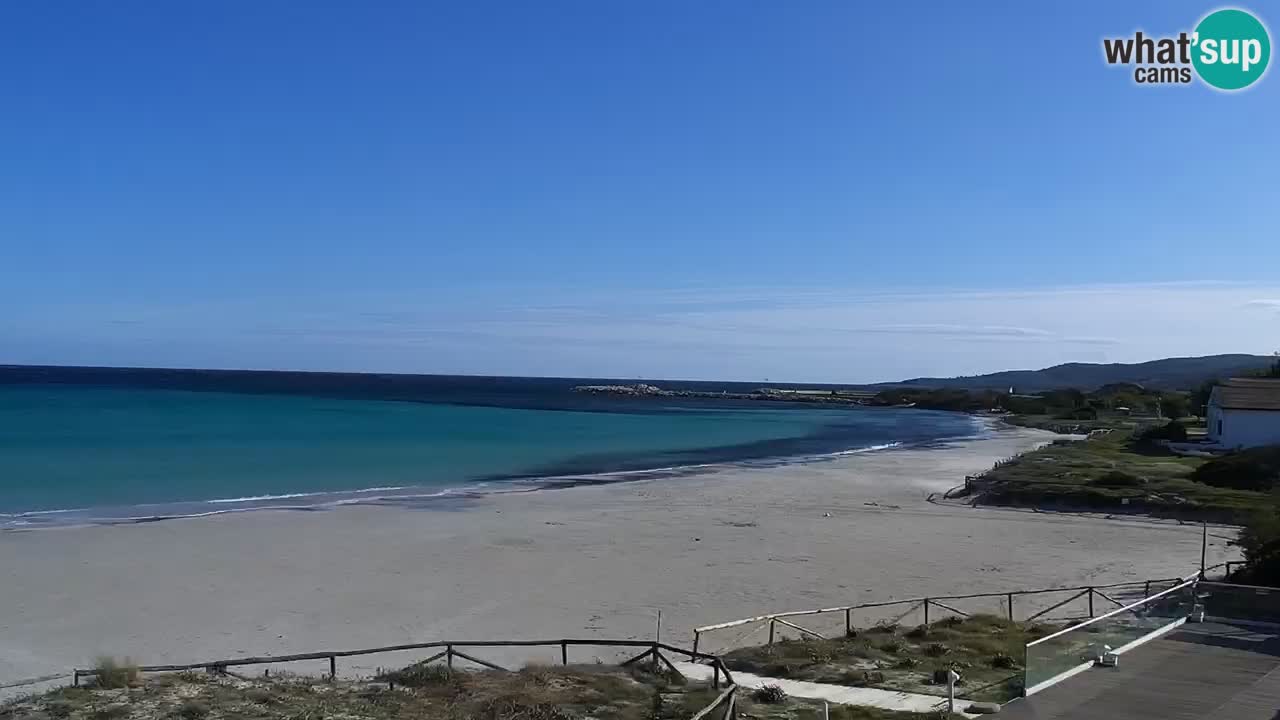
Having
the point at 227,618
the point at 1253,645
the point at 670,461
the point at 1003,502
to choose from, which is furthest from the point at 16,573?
the point at 670,461

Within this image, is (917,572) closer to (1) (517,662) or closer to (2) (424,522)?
(1) (517,662)

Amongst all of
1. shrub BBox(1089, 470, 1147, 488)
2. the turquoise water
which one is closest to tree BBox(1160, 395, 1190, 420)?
the turquoise water

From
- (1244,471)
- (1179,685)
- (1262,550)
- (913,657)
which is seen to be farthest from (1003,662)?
(1244,471)

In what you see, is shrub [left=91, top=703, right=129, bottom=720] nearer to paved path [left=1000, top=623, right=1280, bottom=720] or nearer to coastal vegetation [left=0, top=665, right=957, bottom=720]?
coastal vegetation [left=0, top=665, right=957, bottom=720]

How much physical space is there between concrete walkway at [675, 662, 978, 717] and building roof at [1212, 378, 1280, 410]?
4410 cm

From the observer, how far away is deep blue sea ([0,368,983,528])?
38.5m

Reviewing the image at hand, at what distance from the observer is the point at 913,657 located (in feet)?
48.9

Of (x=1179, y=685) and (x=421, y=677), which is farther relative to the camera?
(x=421, y=677)

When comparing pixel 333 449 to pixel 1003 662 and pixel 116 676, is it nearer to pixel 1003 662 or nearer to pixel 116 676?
pixel 116 676

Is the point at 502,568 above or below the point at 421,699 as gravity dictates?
below

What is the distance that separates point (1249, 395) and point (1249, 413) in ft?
4.25

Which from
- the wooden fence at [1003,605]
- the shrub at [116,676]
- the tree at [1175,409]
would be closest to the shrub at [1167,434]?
the tree at [1175,409]

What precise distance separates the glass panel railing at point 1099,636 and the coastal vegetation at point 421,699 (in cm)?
145

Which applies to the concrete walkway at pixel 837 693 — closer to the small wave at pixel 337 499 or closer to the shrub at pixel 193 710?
the shrub at pixel 193 710
